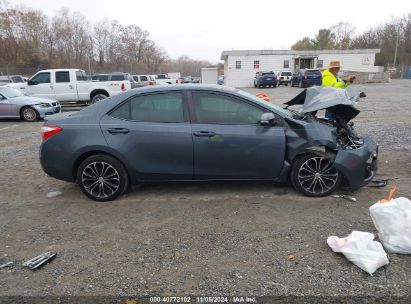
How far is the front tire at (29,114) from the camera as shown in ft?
40.3

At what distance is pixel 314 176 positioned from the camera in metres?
4.39

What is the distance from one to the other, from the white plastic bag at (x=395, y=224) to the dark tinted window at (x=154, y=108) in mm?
2604

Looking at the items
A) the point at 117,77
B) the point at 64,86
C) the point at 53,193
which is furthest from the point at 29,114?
the point at 53,193

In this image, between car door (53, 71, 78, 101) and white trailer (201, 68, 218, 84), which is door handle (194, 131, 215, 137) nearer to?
car door (53, 71, 78, 101)

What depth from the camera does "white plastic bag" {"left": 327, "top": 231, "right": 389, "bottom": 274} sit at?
2.87 meters

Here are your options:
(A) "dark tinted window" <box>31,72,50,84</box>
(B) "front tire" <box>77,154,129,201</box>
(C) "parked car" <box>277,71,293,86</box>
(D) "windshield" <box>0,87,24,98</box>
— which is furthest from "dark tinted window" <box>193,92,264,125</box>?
(C) "parked car" <box>277,71,293,86</box>

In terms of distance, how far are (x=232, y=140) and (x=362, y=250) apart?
198 cm

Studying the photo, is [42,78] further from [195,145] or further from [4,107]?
[195,145]

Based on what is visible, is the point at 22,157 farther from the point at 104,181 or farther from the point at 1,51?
the point at 1,51

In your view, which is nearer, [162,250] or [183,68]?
[162,250]

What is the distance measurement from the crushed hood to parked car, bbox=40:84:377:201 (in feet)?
1.14

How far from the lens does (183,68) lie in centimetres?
9656

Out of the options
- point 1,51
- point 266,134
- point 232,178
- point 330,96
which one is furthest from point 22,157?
point 1,51

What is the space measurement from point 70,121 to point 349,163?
12.5 ft
